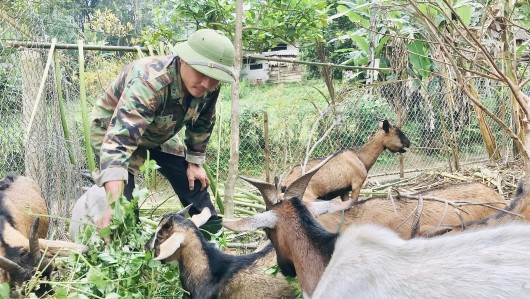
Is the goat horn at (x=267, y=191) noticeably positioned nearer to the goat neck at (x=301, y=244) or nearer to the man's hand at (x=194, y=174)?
the goat neck at (x=301, y=244)

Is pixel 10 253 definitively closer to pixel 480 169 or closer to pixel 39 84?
pixel 39 84

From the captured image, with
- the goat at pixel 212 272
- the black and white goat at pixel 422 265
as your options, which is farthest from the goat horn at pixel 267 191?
the black and white goat at pixel 422 265

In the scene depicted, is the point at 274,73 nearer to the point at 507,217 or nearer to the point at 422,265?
the point at 507,217

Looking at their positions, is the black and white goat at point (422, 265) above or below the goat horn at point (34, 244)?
above

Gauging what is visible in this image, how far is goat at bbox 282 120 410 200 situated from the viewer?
26.6ft

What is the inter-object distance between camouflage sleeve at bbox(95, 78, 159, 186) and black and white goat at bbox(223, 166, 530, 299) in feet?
5.46

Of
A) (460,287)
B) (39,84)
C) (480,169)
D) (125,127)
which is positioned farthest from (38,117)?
(480,169)

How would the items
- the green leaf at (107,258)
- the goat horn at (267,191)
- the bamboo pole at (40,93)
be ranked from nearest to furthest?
the green leaf at (107,258)
the goat horn at (267,191)
the bamboo pole at (40,93)

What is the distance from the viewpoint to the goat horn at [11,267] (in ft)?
12.2

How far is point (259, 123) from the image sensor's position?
12180 millimetres

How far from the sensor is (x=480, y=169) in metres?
8.42

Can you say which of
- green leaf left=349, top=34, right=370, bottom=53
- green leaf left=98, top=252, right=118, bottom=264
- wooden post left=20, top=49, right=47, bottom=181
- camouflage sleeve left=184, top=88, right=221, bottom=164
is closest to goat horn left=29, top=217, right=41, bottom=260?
green leaf left=98, top=252, right=118, bottom=264

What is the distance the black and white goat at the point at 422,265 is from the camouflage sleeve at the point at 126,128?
65.5 inches

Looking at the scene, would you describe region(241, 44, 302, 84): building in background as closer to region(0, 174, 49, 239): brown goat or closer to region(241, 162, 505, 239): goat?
region(241, 162, 505, 239): goat
